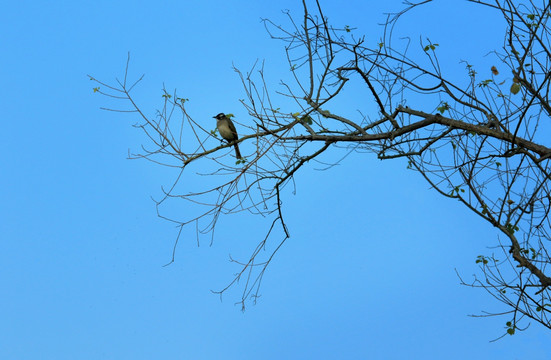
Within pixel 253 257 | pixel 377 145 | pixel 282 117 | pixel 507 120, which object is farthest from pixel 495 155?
pixel 253 257

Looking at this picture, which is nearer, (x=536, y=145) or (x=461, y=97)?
(x=536, y=145)

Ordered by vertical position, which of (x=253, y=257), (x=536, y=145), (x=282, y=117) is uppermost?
(x=282, y=117)

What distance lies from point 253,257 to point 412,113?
1986 millimetres

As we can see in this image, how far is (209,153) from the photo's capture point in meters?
5.00

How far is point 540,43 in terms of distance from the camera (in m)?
4.63

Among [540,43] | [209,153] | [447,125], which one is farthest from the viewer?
[447,125]

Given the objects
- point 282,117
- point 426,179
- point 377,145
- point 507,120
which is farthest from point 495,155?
point 282,117

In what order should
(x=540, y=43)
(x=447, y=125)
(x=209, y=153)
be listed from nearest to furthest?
(x=540, y=43)
(x=209, y=153)
(x=447, y=125)

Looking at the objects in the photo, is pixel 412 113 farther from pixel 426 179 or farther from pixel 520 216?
pixel 520 216

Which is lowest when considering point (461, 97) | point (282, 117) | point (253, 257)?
point (253, 257)

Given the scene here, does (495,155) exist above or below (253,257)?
above

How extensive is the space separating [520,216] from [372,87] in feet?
5.80

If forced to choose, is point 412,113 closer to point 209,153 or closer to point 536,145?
point 536,145

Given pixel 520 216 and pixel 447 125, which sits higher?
pixel 447 125
